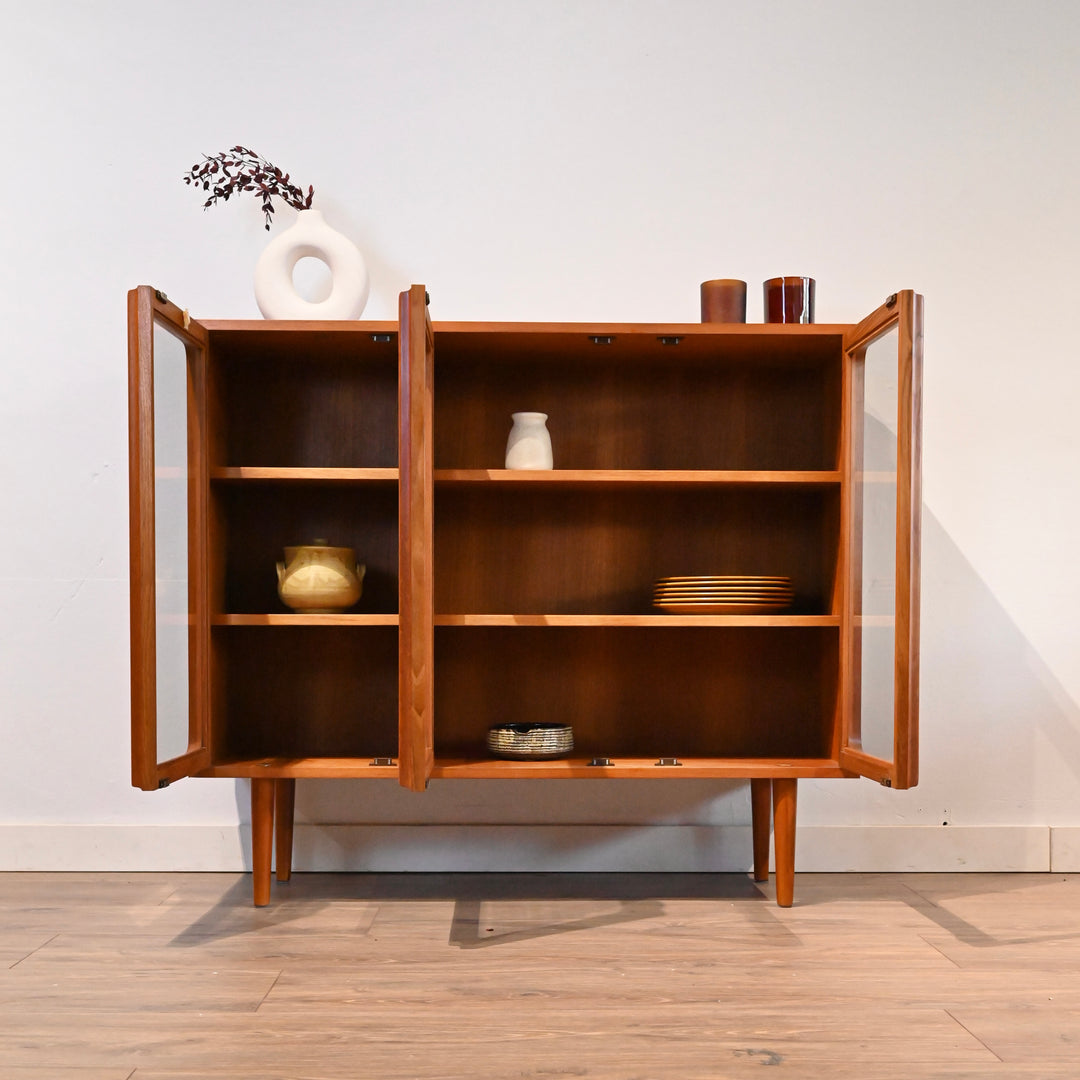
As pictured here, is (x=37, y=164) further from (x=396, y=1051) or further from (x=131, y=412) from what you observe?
(x=396, y=1051)

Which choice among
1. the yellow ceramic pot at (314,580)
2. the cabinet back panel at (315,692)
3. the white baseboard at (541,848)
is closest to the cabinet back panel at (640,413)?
the yellow ceramic pot at (314,580)

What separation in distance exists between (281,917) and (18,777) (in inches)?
31.0

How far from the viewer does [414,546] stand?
1.73 m

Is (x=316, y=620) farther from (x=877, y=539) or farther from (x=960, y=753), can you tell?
(x=960, y=753)

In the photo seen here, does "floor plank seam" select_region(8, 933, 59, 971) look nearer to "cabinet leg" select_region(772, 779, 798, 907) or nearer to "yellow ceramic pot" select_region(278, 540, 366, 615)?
"yellow ceramic pot" select_region(278, 540, 366, 615)

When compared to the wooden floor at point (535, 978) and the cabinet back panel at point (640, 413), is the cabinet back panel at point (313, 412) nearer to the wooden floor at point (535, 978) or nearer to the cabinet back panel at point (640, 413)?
the cabinet back panel at point (640, 413)

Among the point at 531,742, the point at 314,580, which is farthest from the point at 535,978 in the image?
the point at 314,580

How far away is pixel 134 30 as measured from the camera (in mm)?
2314

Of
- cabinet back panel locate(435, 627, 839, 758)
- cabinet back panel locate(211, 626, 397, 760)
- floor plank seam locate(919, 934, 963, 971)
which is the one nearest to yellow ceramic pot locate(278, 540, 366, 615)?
cabinet back panel locate(211, 626, 397, 760)

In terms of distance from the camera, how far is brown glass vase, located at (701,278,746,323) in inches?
80.2

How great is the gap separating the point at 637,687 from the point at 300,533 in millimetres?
811

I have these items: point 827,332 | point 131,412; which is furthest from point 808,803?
point 131,412

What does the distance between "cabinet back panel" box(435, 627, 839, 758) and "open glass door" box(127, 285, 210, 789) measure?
21.3 inches

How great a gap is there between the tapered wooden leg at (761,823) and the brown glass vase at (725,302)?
38.2 inches
